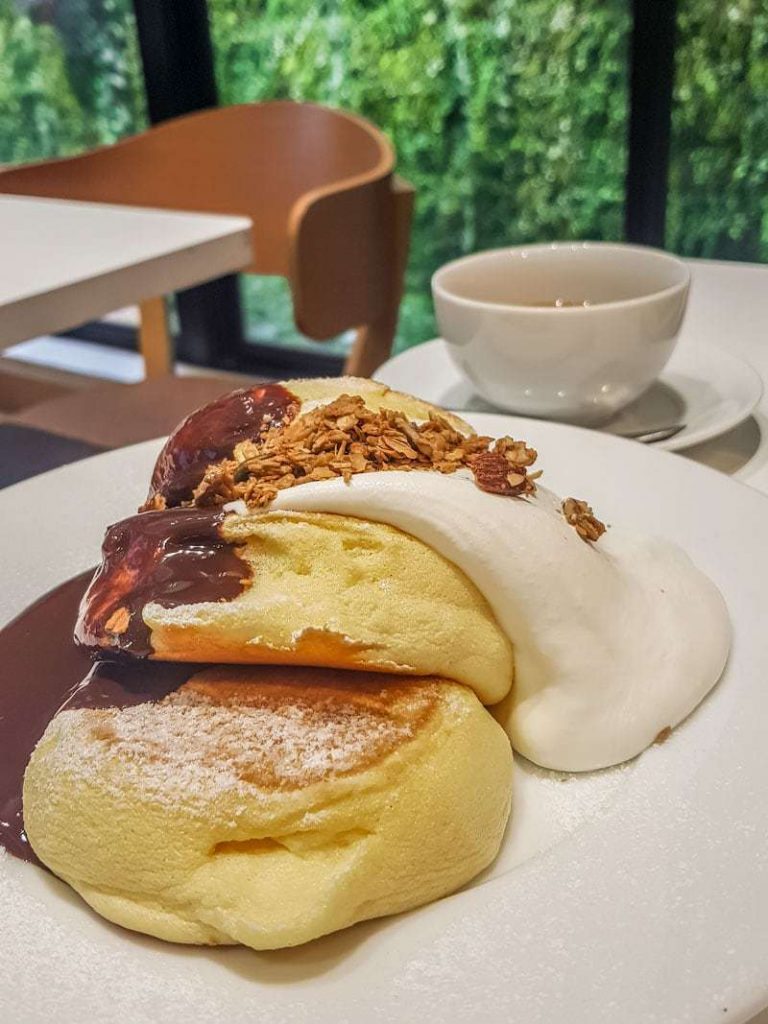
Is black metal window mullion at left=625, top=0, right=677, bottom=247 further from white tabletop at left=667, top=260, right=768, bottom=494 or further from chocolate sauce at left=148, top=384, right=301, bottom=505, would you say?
chocolate sauce at left=148, top=384, right=301, bottom=505

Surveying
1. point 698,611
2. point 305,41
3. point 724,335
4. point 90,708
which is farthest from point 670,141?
point 90,708

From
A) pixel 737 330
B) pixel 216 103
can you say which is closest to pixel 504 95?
pixel 216 103

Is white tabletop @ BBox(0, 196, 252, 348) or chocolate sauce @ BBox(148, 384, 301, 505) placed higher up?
chocolate sauce @ BBox(148, 384, 301, 505)

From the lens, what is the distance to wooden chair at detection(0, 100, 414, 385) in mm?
1667

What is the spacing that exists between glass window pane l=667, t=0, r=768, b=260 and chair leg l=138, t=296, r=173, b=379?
138 centimetres

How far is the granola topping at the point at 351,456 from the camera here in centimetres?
63

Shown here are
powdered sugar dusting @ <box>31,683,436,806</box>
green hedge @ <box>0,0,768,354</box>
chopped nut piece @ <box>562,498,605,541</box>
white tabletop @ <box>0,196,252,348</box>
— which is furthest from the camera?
green hedge @ <box>0,0,768,354</box>

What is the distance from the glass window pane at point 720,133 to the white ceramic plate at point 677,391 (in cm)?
163

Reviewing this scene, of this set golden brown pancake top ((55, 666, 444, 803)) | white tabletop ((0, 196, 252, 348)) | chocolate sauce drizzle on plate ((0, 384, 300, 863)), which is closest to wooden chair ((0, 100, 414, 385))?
white tabletop ((0, 196, 252, 348))

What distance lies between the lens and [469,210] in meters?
2.90

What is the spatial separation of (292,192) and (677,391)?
1.24 meters

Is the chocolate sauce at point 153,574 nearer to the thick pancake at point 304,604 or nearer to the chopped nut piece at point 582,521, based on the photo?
the thick pancake at point 304,604

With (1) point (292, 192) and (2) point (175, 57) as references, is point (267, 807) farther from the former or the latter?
(2) point (175, 57)

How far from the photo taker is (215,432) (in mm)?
716
